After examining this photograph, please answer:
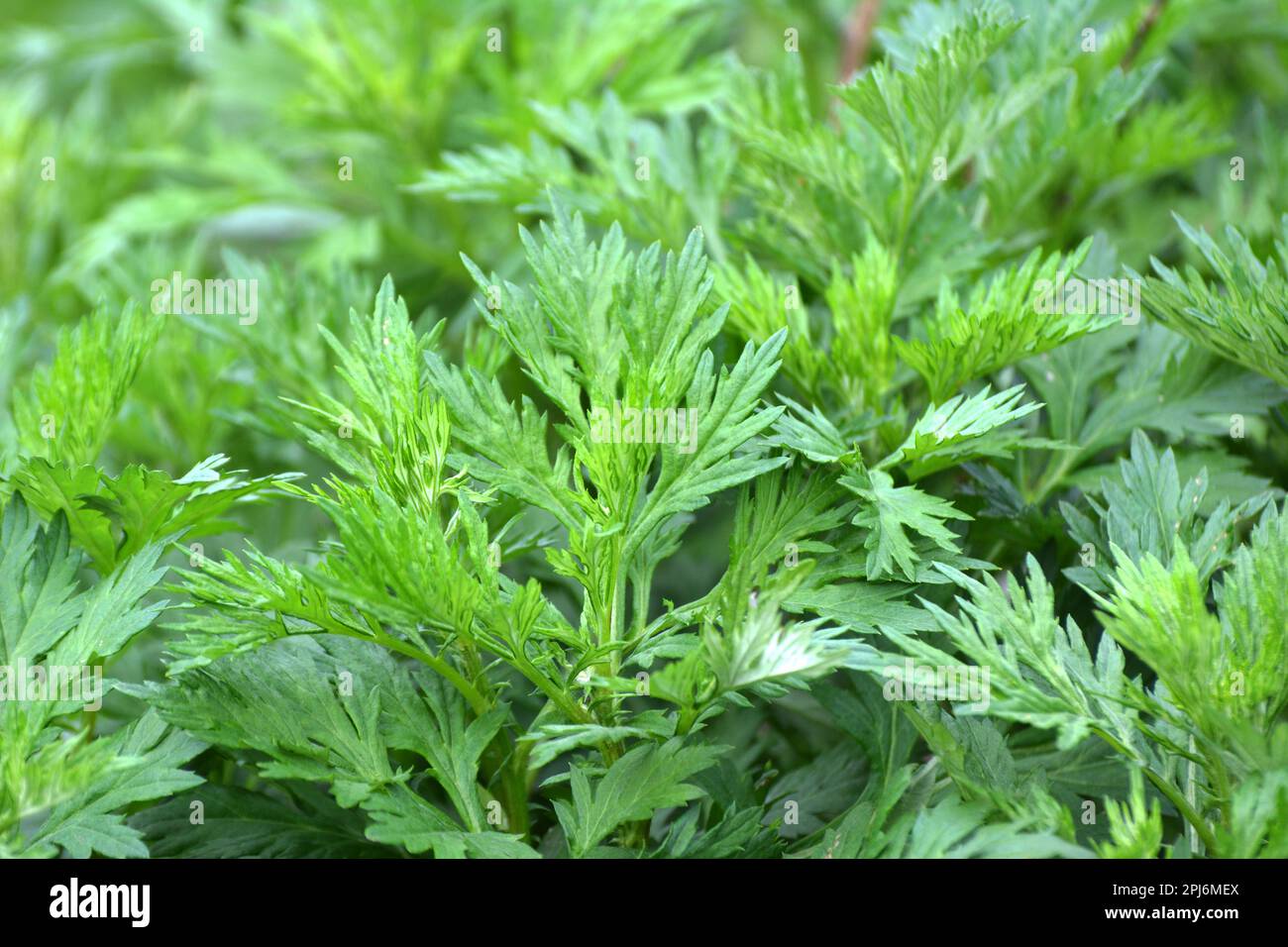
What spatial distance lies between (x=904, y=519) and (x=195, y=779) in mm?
347

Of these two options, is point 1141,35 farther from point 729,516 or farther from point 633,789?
point 633,789

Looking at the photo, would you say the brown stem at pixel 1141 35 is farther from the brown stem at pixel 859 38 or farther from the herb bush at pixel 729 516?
the brown stem at pixel 859 38

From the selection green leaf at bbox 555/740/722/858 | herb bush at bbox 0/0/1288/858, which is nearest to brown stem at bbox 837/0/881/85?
herb bush at bbox 0/0/1288/858

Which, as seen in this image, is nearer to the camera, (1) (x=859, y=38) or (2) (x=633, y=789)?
(2) (x=633, y=789)

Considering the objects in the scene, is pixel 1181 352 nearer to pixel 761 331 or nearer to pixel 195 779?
pixel 761 331

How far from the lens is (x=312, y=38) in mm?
1009

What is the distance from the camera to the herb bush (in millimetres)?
520

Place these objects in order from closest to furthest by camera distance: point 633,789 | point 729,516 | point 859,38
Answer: point 633,789 < point 729,516 < point 859,38

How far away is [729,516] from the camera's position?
0.82m

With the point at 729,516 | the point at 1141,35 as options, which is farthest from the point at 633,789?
the point at 1141,35

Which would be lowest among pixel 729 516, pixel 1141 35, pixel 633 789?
pixel 633 789

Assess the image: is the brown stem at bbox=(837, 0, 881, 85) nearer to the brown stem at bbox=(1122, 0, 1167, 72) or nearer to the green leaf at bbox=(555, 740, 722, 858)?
the brown stem at bbox=(1122, 0, 1167, 72)
